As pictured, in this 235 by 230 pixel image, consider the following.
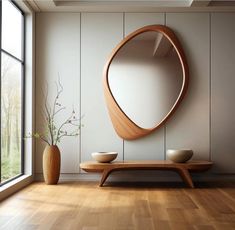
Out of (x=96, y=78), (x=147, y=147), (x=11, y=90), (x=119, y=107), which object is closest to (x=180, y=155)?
(x=147, y=147)

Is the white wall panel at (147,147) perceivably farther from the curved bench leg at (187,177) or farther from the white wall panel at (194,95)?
the curved bench leg at (187,177)

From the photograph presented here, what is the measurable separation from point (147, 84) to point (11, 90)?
1974mm

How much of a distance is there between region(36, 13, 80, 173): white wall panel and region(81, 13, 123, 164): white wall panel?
0.12m

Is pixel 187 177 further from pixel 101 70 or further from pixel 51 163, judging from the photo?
pixel 101 70

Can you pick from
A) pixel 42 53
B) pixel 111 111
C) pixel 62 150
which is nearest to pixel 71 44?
pixel 42 53

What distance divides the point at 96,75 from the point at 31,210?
107 inches

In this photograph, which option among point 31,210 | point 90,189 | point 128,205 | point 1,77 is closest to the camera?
point 31,210

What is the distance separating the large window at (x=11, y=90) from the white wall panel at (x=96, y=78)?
3.00 ft

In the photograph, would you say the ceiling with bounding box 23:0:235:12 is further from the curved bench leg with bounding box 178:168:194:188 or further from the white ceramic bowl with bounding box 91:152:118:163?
the curved bench leg with bounding box 178:168:194:188

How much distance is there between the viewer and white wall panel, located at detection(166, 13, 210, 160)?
6.09 m

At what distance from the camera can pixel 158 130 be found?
6.11 metres

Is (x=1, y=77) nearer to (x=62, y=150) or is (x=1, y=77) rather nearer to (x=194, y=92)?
(x=62, y=150)

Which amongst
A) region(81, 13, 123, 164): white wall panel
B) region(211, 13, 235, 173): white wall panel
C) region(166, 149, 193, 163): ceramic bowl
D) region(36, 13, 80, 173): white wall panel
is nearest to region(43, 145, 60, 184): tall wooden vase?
region(36, 13, 80, 173): white wall panel

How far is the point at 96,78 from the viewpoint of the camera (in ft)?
20.2
